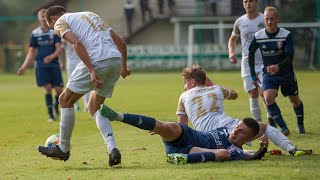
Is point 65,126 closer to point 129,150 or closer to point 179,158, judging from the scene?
point 179,158

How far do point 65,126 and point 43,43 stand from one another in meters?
8.67

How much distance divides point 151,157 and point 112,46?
1.56 meters

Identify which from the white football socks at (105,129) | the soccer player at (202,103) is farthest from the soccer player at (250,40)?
the white football socks at (105,129)

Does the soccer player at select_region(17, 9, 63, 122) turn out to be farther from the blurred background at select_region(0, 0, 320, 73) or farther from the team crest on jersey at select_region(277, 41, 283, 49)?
the blurred background at select_region(0, 0, 320, 73)

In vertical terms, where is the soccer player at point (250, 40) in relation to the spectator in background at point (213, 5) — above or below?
above

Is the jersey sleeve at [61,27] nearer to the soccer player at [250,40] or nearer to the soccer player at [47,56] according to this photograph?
the soccer player at [250,40]

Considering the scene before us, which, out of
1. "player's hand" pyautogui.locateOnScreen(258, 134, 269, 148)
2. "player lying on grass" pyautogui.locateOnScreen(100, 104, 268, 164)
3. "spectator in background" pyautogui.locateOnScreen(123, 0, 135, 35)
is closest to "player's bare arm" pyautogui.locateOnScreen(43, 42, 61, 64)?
"player lying on grass" pyautogui.locateOnScreen(100, 104, 268, 164)

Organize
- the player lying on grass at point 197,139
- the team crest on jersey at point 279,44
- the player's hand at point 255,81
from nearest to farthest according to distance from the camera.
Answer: the player lying on grass at point 197,139
the team crest on jersey at point 279,44
the player's hand at point 255,81

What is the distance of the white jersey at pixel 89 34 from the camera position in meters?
9.62

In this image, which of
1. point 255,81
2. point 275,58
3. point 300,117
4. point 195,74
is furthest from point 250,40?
point 195,74

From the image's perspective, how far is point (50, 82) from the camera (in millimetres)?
18594

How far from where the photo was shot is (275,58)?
1333 cm

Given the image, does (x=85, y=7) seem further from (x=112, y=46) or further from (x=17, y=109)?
(x=112, y=46)

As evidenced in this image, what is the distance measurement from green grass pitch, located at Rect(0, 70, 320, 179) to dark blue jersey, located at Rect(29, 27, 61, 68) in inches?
49.7
